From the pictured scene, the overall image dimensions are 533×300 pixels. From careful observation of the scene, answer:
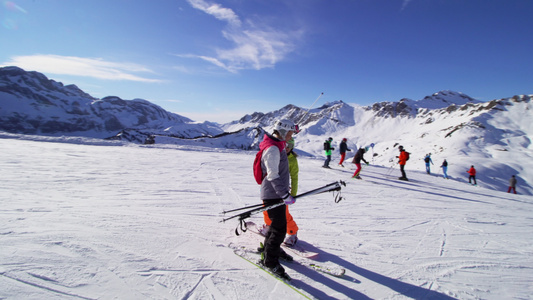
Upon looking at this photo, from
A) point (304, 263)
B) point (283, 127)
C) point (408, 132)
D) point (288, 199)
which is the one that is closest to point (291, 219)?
point (304, 263)

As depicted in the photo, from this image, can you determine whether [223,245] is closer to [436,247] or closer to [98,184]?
[436,247]

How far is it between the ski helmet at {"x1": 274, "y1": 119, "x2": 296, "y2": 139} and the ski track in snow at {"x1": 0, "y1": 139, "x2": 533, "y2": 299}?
7.47 feet

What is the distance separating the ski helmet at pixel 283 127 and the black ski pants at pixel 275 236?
119 centimetres

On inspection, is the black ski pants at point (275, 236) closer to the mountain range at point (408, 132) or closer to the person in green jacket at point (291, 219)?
the person in green jacket at point (291, 219)

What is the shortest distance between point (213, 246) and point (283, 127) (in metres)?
2.60

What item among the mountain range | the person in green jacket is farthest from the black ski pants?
the mountain range

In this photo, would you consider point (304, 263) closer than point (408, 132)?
Yes

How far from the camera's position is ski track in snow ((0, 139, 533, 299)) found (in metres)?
3.03

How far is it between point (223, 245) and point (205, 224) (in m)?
1.02

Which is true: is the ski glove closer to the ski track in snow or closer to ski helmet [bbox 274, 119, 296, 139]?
ski helmet [bbox 274, 119, 296, 139]

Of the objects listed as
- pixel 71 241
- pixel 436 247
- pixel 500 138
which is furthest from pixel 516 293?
pixel 500 138

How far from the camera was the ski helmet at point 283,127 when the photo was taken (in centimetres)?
355

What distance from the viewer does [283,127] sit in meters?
3.60

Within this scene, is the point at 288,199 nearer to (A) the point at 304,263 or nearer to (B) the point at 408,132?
(A) the point at 304,263
